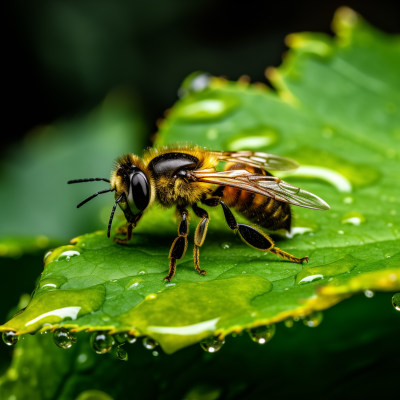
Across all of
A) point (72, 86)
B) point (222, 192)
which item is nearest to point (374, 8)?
point (72, 86)

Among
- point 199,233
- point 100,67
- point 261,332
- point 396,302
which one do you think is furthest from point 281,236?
point 100,67

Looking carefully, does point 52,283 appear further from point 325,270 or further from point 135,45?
point 135,45

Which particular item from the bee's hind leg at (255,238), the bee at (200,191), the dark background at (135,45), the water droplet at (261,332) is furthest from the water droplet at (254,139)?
the dark background at (135,45)

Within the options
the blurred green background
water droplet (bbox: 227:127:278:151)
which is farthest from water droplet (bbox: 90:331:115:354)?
the blurred green background

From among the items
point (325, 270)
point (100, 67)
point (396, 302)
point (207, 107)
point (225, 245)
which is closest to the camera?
point (396, 302)

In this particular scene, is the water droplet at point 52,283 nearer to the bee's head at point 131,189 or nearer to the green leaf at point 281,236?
the green leaf at point 281,236

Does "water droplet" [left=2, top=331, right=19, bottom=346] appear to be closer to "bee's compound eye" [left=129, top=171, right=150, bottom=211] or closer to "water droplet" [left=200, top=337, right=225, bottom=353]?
"water droplet" [left=200, top=337, right=225, bottom=353]
